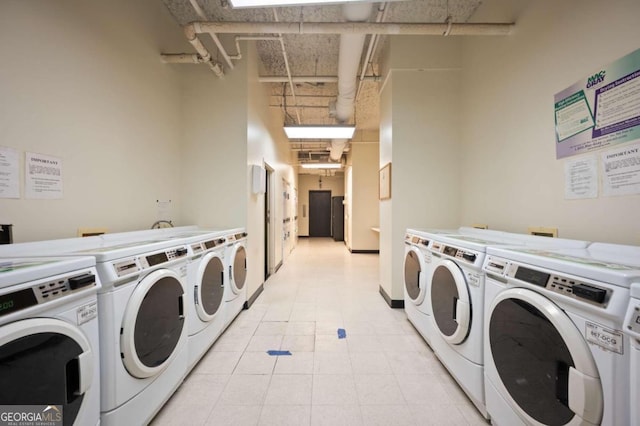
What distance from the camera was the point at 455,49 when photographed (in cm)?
283

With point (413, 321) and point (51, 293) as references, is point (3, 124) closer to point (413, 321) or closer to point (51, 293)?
point (51, 293)

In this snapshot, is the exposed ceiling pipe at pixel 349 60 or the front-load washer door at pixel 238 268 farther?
the front-load washer door at pixel 238 268

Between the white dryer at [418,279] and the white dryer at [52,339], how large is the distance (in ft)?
6.77

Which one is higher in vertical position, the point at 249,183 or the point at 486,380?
→ the point at 249,183

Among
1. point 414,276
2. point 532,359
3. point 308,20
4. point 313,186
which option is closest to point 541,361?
point 532,359

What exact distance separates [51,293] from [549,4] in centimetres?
324

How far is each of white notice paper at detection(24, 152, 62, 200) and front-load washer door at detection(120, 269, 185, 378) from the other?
2.89ft

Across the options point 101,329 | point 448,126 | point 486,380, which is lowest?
point 486,380

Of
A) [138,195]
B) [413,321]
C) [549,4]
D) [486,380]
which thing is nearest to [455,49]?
[549,4]

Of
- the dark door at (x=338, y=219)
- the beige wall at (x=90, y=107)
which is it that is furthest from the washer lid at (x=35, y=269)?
the dark door at (x=338, y=219)

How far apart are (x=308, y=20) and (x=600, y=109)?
2.70 m

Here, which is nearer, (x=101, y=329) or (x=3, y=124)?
(x=101, y=329)

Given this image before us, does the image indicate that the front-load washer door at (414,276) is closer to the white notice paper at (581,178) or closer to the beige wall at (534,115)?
the beige wall at (534,115)

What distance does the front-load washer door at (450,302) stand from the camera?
140 cm
